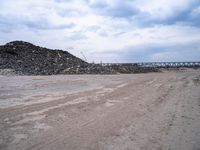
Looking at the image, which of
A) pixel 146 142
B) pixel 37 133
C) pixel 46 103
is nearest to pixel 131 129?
pixel 146 142

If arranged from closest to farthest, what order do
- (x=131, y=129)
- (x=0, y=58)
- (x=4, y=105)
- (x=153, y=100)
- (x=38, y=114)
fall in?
(x=131, y=129) < (x=38, y=114) < (x=4, y=105) < (x=153, y=100) < (x=0, y=58)

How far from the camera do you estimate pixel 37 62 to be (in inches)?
1934

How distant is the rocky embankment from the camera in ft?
146

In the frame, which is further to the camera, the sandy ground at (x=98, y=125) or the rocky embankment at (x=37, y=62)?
the rocky embankment at (x=37, y=62)

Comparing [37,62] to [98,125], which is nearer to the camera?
[98,125]

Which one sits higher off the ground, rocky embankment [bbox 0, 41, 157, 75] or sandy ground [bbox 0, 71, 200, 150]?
rocky embankment [bbox 0, 41, 157, 75]

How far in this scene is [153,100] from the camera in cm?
1384

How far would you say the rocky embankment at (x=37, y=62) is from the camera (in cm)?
4438

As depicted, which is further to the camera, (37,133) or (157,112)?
(157,112)

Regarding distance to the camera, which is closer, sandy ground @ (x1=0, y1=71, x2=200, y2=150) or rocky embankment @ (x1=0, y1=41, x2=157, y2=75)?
sandy ground @ (x1=0, y1=71, x2=200, y2=150)

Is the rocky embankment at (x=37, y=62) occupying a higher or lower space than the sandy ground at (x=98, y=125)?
higher

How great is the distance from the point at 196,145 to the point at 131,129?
1.86m

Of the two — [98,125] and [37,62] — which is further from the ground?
[37,62]

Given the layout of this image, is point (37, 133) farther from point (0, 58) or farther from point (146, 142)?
point (0, 58)
